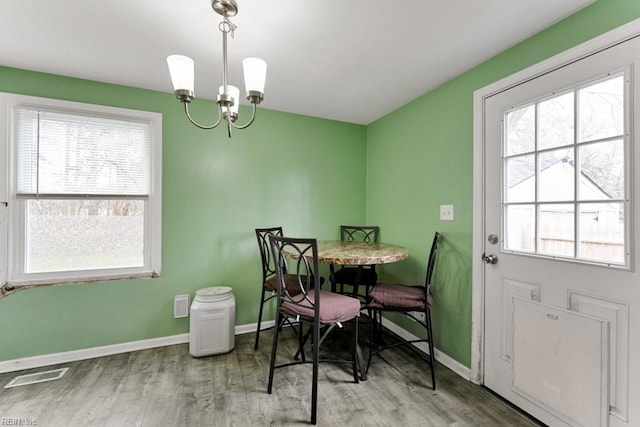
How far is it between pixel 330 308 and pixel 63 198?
2251 millimetres

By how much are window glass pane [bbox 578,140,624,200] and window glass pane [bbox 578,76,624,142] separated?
5 centimetres

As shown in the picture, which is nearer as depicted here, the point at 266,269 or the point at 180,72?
the point at 180,72

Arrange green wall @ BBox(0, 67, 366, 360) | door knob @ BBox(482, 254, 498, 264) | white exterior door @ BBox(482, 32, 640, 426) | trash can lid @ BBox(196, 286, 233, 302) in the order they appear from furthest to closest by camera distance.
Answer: trash can lid @ BBox(196, 286, 233, 302), green wall @ BBox(0, 67, 366, 360), door knob @ BBox(482, 254, 498, 264), white exterior door @ BBox(482, 32, 640, 426)

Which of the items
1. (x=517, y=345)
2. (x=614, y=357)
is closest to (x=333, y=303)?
(x=517, y=345)

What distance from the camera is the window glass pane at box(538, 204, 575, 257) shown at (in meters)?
1.45

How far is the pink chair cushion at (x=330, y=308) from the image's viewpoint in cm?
171

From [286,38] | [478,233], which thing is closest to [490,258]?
[478,233]

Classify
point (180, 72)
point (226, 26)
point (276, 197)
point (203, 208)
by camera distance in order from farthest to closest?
1. point (276, 197)
2. point (203, 208)
3. point (226, 26)
4. point (180, 72)

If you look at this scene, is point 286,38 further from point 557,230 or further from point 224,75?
point 557,230

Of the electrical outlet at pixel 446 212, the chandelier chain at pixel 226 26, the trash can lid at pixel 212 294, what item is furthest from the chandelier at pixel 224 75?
the electrical outlet at pixel 446 212

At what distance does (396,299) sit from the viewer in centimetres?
197

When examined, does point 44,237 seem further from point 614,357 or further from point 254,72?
point 614,357

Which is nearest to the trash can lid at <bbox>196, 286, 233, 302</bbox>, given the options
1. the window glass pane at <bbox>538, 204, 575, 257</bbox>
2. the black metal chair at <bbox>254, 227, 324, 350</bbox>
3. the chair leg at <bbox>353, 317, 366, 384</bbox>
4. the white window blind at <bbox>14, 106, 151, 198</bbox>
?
the black metal chair at <bbox>254, 227, 324, 350</bbox>

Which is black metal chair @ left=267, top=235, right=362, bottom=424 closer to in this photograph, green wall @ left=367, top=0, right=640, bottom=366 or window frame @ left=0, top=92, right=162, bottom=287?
green wall @ left=367, top=0, right=640, bottom=366
